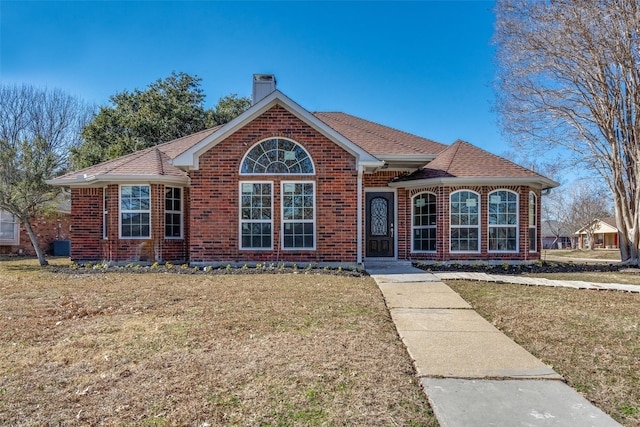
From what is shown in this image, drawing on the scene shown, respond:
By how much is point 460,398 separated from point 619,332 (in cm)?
332

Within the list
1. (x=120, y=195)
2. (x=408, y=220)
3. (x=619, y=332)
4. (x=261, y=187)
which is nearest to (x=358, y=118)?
(x=408, y=220)

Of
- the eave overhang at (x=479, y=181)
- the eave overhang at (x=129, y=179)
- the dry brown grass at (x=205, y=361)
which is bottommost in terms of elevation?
the dry brown grass at (x=205, y=361)

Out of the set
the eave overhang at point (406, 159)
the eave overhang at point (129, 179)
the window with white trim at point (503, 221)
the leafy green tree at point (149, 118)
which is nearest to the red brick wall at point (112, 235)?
the eave overhang at point (129, 179)

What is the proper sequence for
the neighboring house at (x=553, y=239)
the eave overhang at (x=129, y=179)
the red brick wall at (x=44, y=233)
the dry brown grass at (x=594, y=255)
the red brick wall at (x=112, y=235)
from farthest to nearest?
the neighboring house at (x=553, y=239)
the dry brown grass at (x=594, y=255)
the red brick wall at (x=44, y=233)
the red brick wall at (x=112, y=235)
the eave overhang at (x=129, y=179)

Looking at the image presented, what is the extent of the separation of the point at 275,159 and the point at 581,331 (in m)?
8.41

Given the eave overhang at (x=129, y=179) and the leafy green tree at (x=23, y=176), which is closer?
the eave overhang at (x=129, y=179)

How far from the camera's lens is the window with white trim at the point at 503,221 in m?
13.2

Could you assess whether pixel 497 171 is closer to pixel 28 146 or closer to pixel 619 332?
pixel 619 332

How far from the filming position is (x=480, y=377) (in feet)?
12.7

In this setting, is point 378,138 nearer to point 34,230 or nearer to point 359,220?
point 359,220

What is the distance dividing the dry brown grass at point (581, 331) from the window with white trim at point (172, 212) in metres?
8.50

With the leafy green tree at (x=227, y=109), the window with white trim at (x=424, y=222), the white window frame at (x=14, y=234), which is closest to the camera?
the window with white trim at (x=424, y=222)

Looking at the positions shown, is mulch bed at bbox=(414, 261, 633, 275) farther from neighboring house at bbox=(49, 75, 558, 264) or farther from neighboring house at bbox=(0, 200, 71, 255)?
neighboring house at bbox=(0, 200, 71, 255)

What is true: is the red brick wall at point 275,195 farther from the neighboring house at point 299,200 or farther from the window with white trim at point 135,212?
the window with white trim at point 135,212
